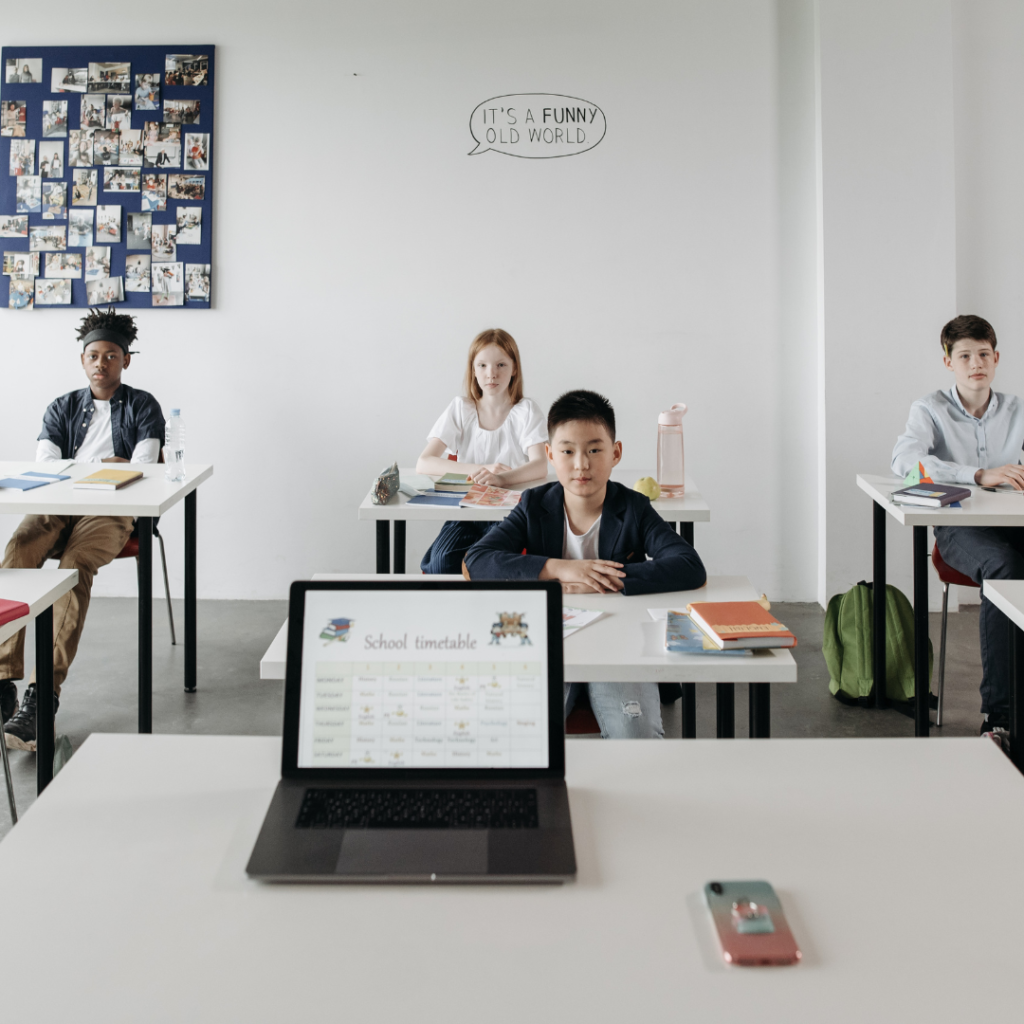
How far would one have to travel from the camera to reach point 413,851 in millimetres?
1054

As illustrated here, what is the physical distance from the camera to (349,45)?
4.52 metres

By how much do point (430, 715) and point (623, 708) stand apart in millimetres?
981

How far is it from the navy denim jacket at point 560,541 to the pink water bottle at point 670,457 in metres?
0.84

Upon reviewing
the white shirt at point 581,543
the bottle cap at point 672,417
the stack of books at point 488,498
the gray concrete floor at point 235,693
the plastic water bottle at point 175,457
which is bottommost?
the gray concrete floor at point 235,693

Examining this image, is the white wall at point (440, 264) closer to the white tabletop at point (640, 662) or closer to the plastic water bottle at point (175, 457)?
the plastic water bottle at point (175, 457)

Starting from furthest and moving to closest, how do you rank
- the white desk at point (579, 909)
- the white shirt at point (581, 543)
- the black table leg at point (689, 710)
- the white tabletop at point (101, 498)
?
the white tabletop at point (101, 498)
the black table leg at point (689, 710)
the white shirt at point (581, 543)
the white desk at point (579, 909)

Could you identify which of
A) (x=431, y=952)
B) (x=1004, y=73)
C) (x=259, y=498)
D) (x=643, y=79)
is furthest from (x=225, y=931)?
(x=1004, y=73)

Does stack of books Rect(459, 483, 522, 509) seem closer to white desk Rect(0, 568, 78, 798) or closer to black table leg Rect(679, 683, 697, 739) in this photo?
black table leg Rect(679, 683, 697, 739)

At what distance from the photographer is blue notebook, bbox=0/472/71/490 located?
324 centimetres

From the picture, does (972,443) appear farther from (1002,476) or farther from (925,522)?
(925,522)

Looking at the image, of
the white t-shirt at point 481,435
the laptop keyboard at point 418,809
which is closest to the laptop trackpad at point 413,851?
the laptop keyboard at point 418,809

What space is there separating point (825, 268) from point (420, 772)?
382 cm

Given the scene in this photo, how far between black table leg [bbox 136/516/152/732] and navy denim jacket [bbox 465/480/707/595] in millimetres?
1236

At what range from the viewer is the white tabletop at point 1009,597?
6.63 ft
